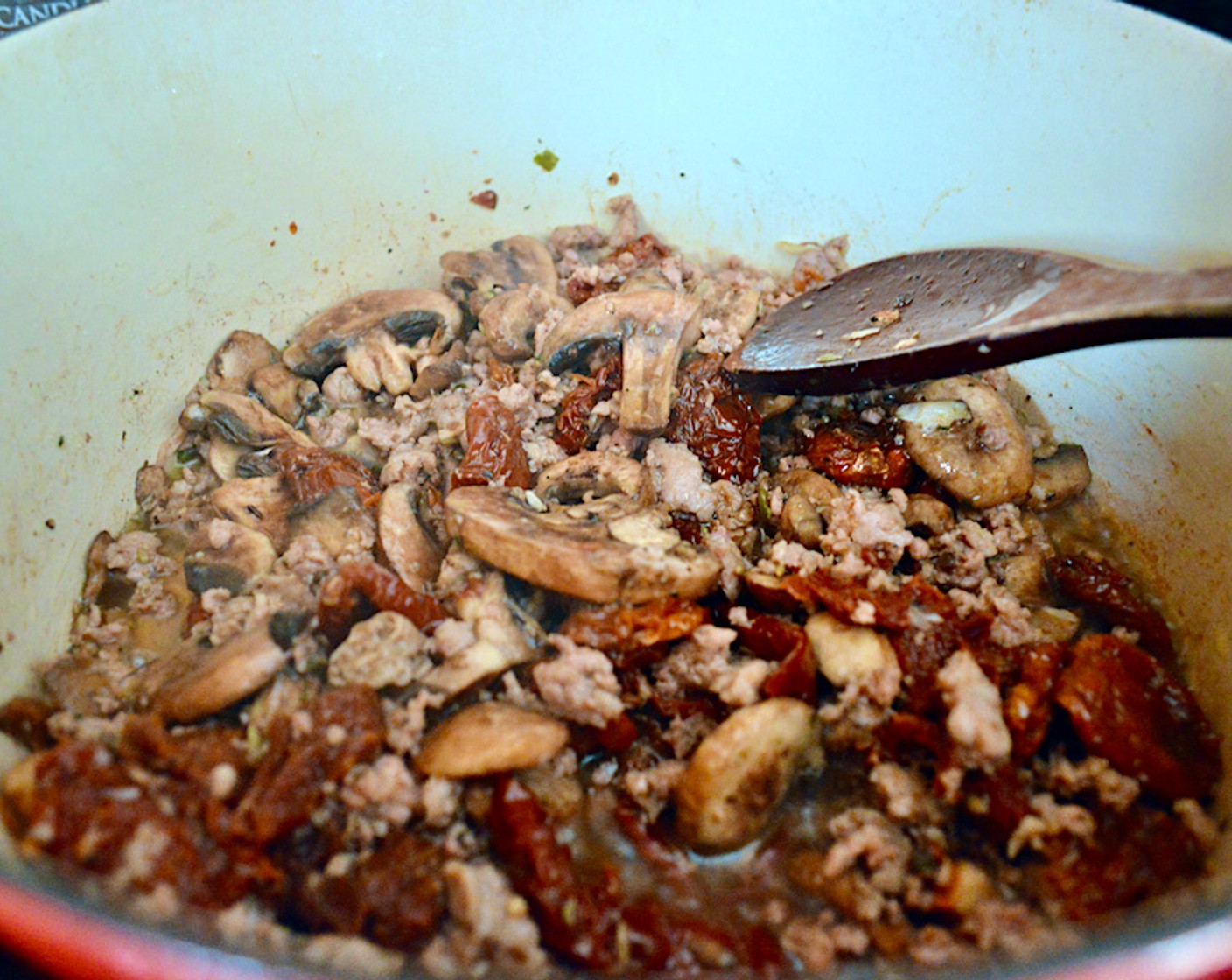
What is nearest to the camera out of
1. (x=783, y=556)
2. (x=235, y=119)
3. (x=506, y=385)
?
(x=783, y=556)

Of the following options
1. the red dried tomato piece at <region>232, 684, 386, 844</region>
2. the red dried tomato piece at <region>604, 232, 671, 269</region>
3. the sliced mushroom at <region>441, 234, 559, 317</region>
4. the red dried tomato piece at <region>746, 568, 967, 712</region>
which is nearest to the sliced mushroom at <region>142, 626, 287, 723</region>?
the red dried tomato piece at <region>232, 684, 386, 844</region>

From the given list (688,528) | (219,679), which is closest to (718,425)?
(688,528)

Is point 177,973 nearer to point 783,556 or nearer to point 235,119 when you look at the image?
point 783,556

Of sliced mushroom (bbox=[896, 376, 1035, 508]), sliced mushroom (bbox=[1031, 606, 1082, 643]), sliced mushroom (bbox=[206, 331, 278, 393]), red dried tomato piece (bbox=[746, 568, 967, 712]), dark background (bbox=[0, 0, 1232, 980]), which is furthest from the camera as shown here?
dark background (bbox=[0, 0, 1232, 980])

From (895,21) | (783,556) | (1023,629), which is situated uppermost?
(895,21)

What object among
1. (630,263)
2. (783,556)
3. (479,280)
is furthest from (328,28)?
(783,556)

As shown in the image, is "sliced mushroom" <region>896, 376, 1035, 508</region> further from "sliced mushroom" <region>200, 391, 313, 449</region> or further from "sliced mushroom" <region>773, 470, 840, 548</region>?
"sliced mushroom" <region>200, 391, 313, 449</region>

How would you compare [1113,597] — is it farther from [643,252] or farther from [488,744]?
[643,252]

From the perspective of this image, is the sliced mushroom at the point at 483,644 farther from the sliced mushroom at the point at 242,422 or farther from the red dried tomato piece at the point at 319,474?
the sliced mushroom at the point at 242,422
